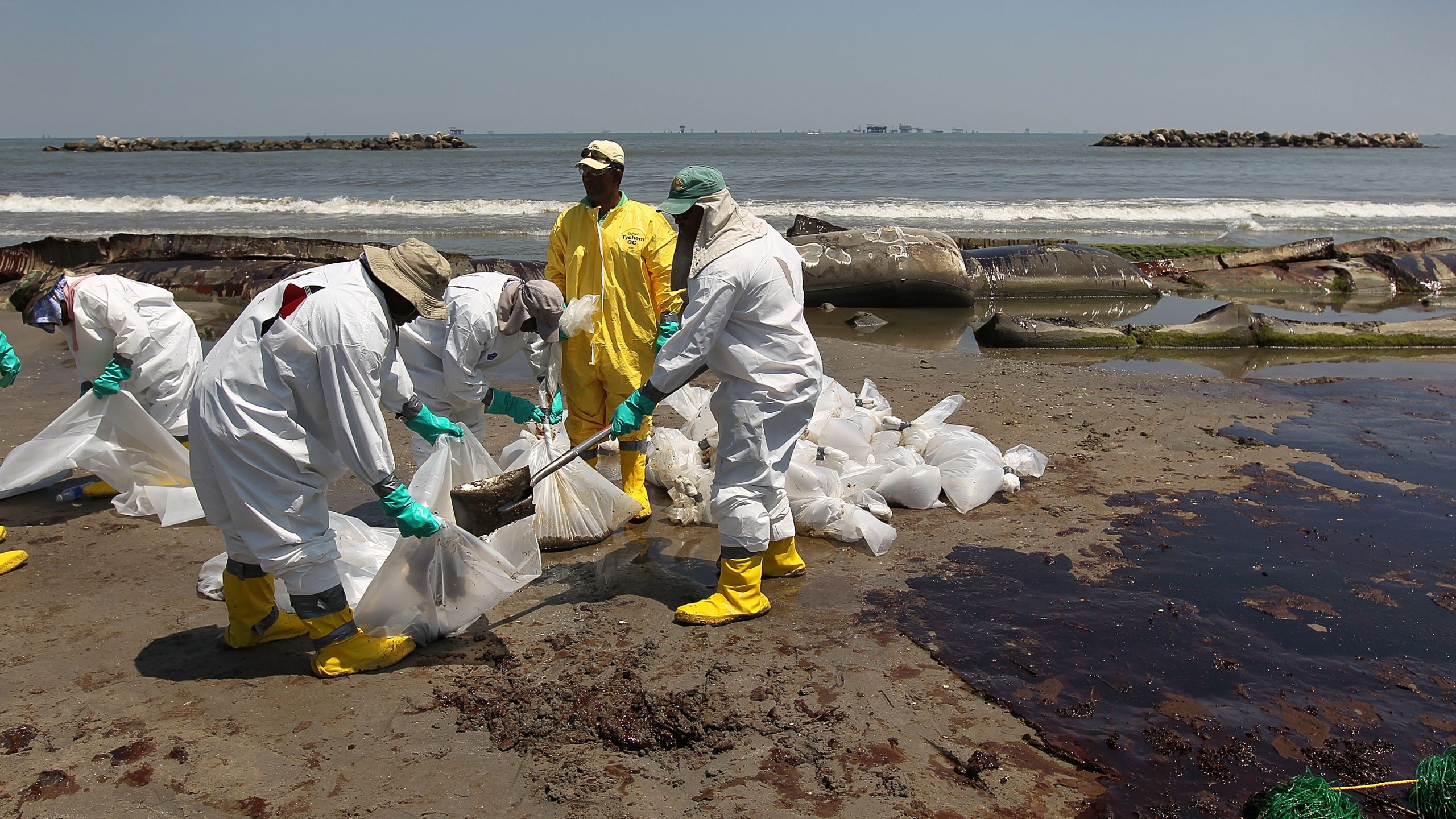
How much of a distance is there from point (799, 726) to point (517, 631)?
127 centimetres

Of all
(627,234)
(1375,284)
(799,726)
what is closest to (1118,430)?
(627,234)

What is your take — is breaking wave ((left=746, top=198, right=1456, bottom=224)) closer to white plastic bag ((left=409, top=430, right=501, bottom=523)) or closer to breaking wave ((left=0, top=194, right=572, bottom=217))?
breaking wave ((left=0, top=194, right=572, bottom=217))

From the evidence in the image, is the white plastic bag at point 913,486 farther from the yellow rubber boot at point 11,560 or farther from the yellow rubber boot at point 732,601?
the yellow rubber boot at point 11,560

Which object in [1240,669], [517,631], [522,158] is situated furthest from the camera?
[522,158]

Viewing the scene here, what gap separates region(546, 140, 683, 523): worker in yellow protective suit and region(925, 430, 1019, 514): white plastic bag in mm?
Answer: 1704

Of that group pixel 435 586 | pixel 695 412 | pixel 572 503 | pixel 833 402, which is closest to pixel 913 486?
pixel 833 402

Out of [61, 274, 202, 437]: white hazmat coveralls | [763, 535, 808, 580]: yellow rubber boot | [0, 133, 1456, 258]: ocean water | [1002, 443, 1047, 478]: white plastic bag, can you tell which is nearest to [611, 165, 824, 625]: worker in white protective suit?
[763, 535, 808, 580]: yellow rubber boot

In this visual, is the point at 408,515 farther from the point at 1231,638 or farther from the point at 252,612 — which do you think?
the point at 1231,638

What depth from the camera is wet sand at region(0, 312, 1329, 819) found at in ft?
8.23

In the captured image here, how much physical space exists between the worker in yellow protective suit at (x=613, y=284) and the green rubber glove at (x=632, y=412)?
78 cm

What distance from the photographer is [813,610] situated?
3678 millimetres

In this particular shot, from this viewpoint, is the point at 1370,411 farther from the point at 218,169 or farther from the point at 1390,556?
the point at 218,169

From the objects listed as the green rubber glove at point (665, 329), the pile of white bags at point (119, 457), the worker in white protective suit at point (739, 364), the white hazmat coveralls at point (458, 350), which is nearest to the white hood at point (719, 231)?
the worker in white protective suit at point (739, 364)

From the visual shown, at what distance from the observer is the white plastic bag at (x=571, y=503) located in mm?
4277
